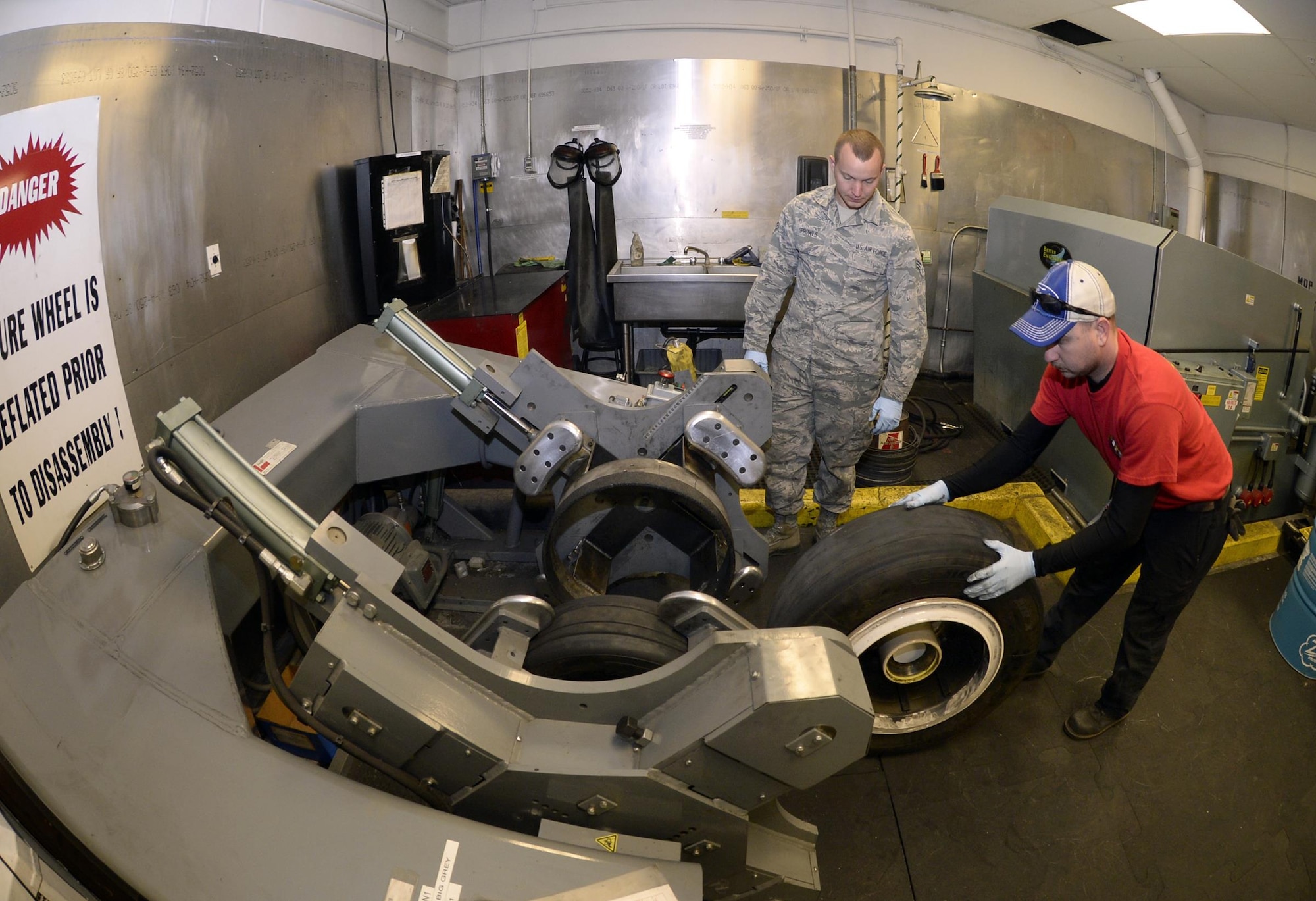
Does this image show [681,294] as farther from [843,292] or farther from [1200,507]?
[1200,507]

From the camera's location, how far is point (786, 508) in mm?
3711

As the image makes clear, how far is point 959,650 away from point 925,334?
1303 millimetres

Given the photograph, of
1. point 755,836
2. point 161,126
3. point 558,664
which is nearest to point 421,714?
point 558,664

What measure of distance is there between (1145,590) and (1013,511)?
147 centimetres

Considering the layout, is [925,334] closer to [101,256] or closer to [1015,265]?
[1015,265]

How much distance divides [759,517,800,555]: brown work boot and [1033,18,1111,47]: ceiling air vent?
328cm

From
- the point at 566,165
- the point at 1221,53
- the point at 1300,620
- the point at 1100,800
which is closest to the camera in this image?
the point at 1100,800

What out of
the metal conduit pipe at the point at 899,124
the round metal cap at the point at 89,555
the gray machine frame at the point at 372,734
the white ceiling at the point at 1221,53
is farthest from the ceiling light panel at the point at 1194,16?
the round metal cap at the point at 89,555

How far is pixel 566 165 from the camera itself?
17.7ft

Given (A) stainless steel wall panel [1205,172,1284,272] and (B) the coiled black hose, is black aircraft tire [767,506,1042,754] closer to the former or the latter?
(B) the coiled black hose

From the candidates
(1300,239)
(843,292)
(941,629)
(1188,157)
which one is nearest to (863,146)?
(843,292)

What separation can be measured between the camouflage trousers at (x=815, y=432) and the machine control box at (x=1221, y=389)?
123 cm

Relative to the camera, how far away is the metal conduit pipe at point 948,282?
19.1 feet

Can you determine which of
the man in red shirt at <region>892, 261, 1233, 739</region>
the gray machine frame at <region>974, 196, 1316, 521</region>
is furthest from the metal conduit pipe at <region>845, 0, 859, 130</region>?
the man in red shirt at <region>892, 261, 1233, 739</region>
